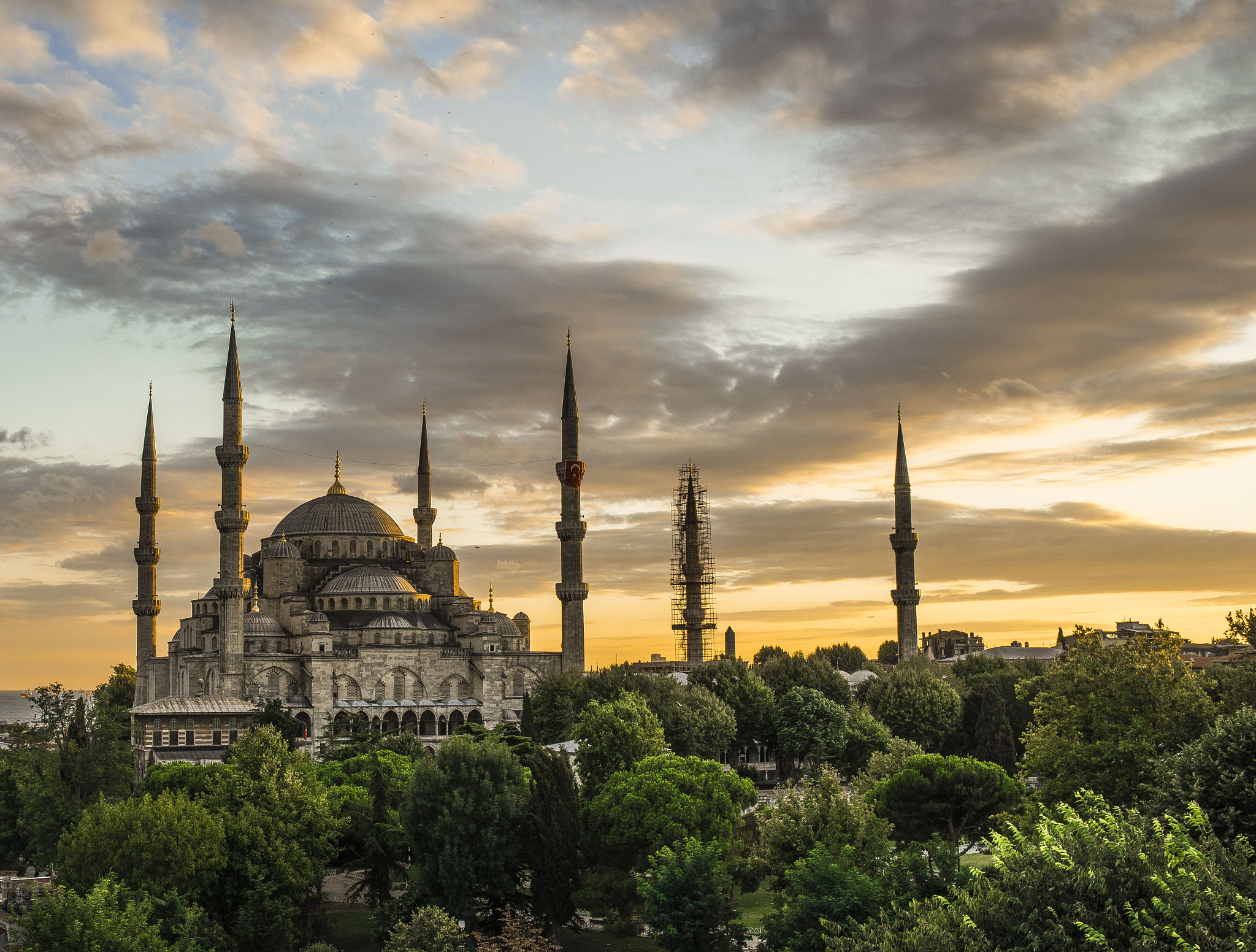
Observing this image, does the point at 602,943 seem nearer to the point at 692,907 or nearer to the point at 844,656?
the point at 692,907

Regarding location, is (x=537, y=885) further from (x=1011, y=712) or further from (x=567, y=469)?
(x=567, y=469)

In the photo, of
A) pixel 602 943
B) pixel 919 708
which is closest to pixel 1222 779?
pixel 602 943

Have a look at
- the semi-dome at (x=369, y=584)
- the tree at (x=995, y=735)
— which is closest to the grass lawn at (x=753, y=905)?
the tree at (x=995, y=735)

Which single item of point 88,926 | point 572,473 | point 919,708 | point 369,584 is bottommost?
point 88,926

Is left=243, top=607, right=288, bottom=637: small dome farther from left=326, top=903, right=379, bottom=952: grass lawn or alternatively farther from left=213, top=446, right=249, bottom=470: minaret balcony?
left=326, top=903, right=379, bottom=952: grass lawn

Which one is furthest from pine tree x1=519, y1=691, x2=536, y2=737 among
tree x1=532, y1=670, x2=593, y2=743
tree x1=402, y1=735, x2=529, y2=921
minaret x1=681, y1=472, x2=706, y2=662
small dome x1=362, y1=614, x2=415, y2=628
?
minaret x1=681, y1=472, x2=706, y2=662

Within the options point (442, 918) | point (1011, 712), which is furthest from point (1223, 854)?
point (1011, 712)

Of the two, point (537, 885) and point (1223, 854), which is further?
point (537, 885)
